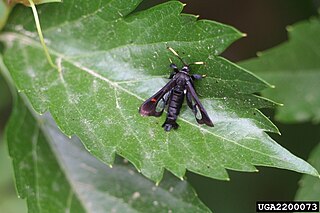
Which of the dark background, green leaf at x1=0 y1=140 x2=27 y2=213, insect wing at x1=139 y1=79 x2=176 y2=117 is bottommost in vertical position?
green leaf at x1=0 y1=140 x2=27 y2=213

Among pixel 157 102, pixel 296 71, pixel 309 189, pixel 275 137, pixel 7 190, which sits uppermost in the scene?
pixel 157 102

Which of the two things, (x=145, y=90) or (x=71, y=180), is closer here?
(x=145, y=90)

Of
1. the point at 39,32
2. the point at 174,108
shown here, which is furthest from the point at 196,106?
the point at 39,32

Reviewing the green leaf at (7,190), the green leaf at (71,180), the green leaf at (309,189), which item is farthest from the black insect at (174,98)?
the green leaf at (7,190)

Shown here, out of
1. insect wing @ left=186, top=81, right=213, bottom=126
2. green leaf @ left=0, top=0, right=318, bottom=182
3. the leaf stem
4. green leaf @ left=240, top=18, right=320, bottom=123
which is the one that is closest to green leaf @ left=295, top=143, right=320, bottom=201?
green leaf @ left=240, top=18, right=320, bottom=123

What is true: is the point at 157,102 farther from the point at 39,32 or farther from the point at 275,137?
the point at 275,137

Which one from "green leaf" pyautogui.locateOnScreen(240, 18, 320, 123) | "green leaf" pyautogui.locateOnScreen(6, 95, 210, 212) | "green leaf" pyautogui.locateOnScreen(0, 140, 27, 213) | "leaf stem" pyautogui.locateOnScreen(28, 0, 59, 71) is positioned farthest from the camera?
"green leaf" pyautogui.locateOnScreen(0, 140, 27, 213)

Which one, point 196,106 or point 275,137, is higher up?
point 196,106

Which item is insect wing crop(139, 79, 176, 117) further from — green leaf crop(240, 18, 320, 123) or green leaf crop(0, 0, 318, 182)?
green leaf crop(240, 18, 320, 123)
